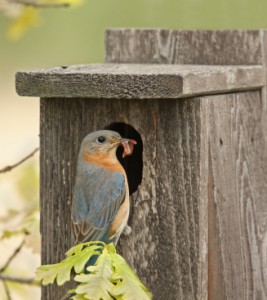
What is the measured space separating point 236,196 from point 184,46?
31.3 inches

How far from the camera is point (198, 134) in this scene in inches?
159

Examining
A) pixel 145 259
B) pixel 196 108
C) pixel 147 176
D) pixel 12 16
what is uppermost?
pixel 12 16

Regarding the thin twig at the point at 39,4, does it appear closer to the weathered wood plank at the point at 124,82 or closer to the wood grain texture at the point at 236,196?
the weathered wood plank at the point at 124,82

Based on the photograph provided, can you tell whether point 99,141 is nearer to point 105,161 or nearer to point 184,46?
point 105,161

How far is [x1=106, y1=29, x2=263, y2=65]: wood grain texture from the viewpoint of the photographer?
4754 millimetres

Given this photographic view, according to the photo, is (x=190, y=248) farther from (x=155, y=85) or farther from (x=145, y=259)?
(x=155, y=85)

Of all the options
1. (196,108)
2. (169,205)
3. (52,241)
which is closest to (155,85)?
(196,108)

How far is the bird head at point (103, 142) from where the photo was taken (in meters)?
4.15

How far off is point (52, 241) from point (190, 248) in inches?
24.2

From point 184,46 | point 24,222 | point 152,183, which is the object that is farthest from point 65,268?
point 184,46

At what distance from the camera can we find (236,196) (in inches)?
177

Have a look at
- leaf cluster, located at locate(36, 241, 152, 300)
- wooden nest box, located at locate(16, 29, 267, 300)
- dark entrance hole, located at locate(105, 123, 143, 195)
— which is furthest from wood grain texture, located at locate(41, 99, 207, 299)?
leaf cluster, located at locate(36, 241, 152, 300)

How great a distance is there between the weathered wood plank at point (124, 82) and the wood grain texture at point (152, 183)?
131mm

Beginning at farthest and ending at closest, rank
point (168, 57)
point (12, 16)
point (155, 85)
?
point (168, 57) → point (12, 16) → point (155, 85)
